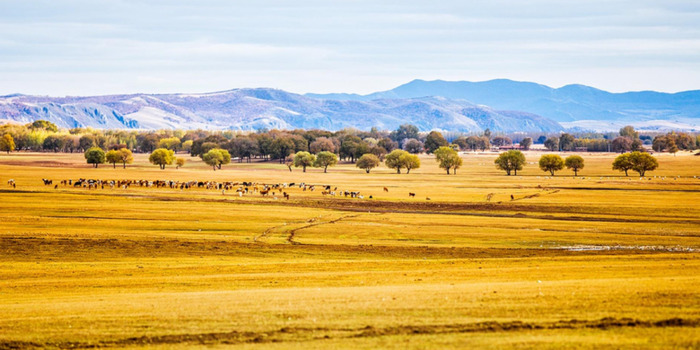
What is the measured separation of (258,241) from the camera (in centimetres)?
5375

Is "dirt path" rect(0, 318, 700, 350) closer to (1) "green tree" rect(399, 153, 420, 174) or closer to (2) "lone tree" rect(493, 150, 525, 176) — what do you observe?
(2) "lone tree" rect(493, 150, 525, 176)

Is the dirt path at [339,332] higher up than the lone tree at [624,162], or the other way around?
the lone tree at [624,162]

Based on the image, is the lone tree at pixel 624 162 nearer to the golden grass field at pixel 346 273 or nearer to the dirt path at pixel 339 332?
the golden grass field at pixel 346 273

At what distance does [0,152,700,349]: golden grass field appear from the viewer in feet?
75.0

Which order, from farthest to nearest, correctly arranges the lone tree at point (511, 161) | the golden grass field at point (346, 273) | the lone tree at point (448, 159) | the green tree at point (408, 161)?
the green tree at point (408, 161), the lone tree at point (448, 159), the lone tree at point (511, 161), the golden grass field at point (346, 273)

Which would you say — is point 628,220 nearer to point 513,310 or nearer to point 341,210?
point 341,210

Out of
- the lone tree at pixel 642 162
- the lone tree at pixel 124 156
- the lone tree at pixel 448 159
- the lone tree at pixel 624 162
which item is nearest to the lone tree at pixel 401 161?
the lone tree at pixel 448 159

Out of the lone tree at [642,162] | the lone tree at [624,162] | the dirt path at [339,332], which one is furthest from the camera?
the lone tree at [624,162]

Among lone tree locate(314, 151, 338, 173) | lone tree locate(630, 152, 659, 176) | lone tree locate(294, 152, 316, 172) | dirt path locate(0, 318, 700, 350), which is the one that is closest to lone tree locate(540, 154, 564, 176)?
lone tree locate(630, 152, 659, 176)

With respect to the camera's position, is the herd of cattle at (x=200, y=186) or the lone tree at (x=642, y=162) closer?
the herd of cattle at (x=200, y=186)

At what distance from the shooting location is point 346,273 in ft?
122

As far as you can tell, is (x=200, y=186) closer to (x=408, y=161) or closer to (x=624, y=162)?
(x=408, y=161)

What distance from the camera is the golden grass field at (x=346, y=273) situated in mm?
22859

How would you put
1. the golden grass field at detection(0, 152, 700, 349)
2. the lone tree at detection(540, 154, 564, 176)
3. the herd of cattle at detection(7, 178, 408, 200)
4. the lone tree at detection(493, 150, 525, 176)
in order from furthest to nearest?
the lone tree at detection(493, 150, 525, 176)
the lone tree at detection(540, 154, 564, 176)
the herd of cattle at detection(7, 178, 408, 200)
the golden grass field at detection(0, 152, 700, 349)
